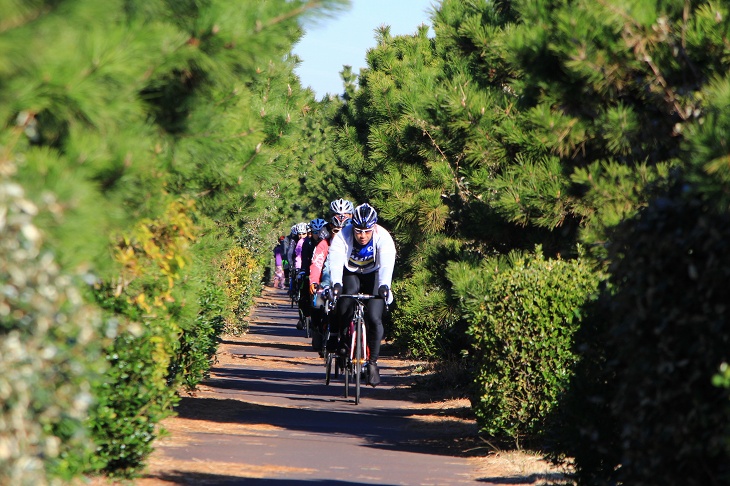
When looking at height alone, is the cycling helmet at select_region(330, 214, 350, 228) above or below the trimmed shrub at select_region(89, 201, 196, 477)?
above

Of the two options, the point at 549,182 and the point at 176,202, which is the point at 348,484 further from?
the point at 549,182

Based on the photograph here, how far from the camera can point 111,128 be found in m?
4.90

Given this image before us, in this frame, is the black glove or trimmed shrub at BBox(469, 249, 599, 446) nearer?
trimmed shrub at BBox(469, 249, 599, 446)

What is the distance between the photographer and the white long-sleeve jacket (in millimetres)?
13406

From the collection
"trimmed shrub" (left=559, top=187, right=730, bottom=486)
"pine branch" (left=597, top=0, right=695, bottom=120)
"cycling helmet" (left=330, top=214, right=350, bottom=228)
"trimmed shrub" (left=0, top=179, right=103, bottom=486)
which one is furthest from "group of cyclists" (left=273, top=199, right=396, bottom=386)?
"trimmed shrub" (left=0, top=179, right=103, bottom=486)

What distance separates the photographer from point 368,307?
1377 centimetres

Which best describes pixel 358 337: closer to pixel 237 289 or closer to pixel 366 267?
pixel 366 267

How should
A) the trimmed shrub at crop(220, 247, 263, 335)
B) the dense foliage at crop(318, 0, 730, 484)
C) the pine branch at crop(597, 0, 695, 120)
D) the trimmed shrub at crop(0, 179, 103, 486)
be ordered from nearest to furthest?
1. the trimmed shrub at crop(0, 179, 103, 486)
2. the dense foliage at crop(318, 0, 730, 484)
3. the pine branch at crop(597, 0, 695, 120)
4. the trimmed shrub at crop(220, 247, 263, 335)

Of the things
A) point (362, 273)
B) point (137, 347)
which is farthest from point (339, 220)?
point (137, 347)

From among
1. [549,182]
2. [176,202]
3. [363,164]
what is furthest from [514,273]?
[363,164]

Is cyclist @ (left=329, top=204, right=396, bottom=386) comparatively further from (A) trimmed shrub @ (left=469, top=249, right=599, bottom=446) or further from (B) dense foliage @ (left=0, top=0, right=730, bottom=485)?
(A) trimmed shrub @ (left=469, top=249, right=599, bottom=446)

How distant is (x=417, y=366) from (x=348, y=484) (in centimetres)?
1165

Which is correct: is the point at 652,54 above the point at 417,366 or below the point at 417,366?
above

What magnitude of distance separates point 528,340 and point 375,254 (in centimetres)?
402
